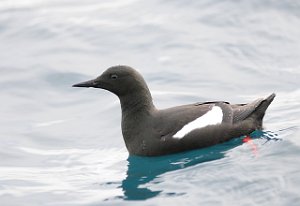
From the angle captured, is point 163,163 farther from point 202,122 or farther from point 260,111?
point 260,111

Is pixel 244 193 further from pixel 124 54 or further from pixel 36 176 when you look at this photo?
pixel 124 54

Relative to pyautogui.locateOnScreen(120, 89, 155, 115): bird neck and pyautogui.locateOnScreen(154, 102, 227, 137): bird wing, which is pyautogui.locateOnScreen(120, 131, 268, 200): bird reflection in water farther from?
pyautogui.locateOnScreen(120, 89, 155, 115): bird neck

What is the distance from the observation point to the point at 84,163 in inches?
365

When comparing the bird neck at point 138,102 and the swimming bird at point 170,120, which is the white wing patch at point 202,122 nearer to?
the swimming bird at point 170,120

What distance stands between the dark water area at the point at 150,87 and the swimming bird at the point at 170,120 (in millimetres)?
127

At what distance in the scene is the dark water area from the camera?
7754 millimetres

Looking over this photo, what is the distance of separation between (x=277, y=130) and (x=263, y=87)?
2.46 m

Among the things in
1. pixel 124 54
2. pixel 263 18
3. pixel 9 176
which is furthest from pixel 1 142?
pixel 263 18

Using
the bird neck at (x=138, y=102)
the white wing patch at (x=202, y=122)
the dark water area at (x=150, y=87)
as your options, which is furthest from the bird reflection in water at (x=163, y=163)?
the bird neck at (x=138, y=102)

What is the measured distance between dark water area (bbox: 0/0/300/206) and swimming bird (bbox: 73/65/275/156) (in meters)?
0.13

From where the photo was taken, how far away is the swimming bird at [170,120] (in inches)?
324

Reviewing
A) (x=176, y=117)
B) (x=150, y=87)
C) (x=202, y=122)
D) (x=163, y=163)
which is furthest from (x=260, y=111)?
(x=150, y=87)

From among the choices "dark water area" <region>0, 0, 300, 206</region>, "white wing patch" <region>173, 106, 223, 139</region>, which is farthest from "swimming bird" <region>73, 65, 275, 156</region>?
"dark water area" <region>0, 0, 300, 206</region>

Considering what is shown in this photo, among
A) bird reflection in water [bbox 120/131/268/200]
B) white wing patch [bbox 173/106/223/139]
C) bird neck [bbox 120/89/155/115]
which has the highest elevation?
bird neck [bbox 120/89/155/115]
